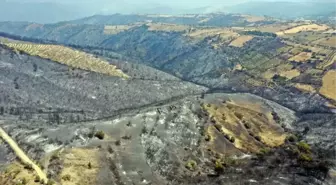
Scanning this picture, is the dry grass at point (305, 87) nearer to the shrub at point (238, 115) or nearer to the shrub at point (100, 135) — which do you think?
the shrub at point (238, 115)

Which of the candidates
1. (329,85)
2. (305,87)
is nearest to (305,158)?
(329,85)

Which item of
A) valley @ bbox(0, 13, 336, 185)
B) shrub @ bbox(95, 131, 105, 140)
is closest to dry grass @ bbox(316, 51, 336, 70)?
valley @ bbox(0, 13, 336, 185)

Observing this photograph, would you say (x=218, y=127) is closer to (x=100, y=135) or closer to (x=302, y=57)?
(x=100, y=135)

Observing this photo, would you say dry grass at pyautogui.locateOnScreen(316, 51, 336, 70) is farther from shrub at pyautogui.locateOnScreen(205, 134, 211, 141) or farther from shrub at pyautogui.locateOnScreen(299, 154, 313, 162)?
shrub at pyautogui.locateOnScreen(299, 154, 313, 162)

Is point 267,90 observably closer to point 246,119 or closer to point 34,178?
point 246,119

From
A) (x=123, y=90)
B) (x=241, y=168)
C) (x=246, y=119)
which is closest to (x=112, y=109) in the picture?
(x=123, y=90)
